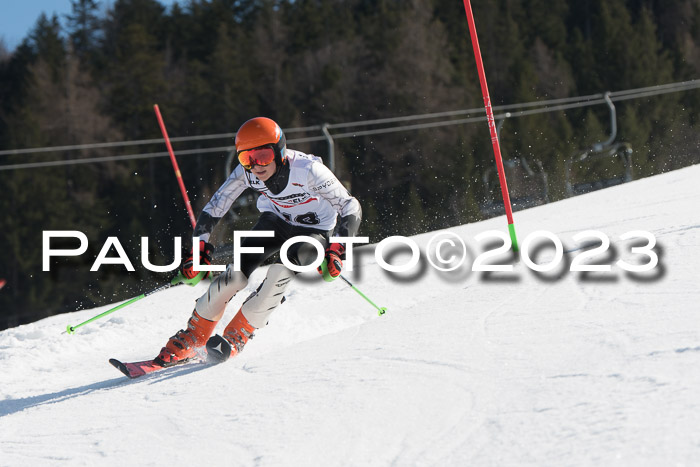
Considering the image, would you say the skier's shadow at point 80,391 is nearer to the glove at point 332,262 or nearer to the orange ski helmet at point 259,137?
the glove at point 332,262

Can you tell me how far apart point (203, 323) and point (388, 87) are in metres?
28.8

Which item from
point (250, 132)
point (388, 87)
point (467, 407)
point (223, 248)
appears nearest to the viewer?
point (467, 407)

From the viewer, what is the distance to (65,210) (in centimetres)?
2942

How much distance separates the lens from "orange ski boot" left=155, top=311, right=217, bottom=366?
4.40 m

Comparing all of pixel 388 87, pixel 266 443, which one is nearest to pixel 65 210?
pixel 388 87

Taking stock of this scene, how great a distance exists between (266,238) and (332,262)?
631 mm

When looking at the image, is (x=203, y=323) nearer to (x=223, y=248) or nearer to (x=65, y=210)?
(x=223, y=248)

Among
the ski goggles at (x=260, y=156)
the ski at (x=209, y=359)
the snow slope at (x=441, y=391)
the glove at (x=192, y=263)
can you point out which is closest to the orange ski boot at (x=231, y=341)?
the ski at (x=209, y=359)

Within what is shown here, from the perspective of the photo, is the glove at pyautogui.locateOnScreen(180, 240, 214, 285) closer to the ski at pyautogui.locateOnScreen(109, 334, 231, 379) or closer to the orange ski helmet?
the ski at pyautogui.locateOnScreen(109, 334, 231, 379)

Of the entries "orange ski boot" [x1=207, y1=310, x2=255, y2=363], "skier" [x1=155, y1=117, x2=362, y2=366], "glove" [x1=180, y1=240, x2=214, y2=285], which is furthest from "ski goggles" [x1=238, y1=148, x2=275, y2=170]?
"orange ski boot" [x1=207, y1=310, x2=255, y2=363]

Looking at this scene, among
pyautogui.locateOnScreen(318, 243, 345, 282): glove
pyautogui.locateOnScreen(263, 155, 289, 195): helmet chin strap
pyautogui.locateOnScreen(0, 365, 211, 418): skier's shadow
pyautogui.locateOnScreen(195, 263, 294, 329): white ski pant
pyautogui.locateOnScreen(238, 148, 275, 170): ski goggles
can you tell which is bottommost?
pyautogui.locateOnScreen(0, 365, 211, 418): skier's shadow

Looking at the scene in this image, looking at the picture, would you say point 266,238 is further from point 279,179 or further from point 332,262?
point 332,262

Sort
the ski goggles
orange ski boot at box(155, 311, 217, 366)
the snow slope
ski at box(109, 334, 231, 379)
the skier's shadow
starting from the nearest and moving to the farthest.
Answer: the snow slope
the skier's shadow
ski at box(109, 334, 231, 379)
the ski goggles
orange ski boot at box(155, 311, 217, 366)

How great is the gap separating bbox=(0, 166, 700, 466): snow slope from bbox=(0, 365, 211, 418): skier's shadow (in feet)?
0.06
